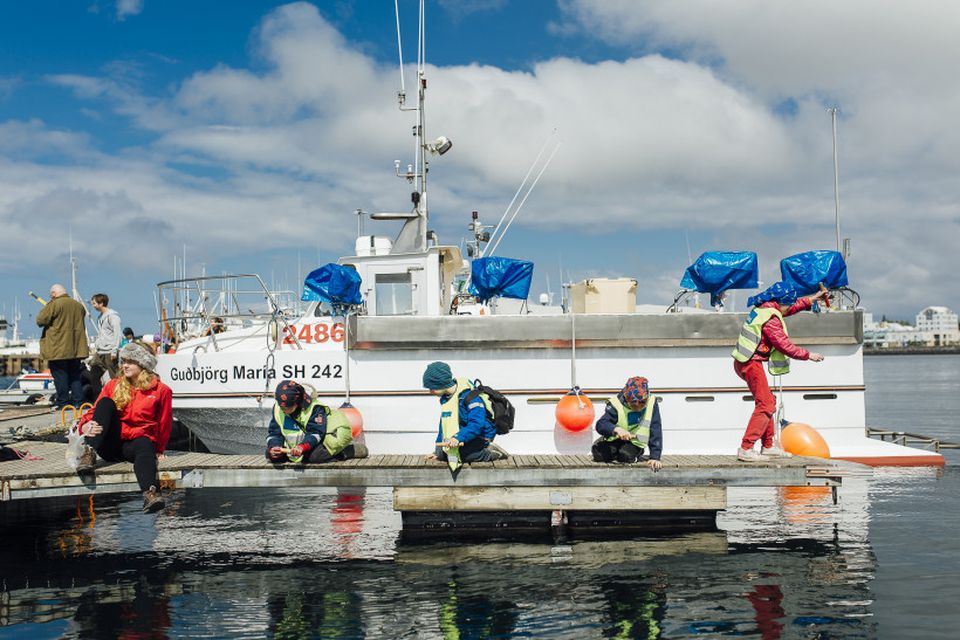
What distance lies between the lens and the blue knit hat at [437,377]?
841 cm

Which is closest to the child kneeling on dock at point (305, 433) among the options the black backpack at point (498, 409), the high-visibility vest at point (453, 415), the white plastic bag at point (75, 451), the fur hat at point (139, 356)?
the high-visibility vest at point (453, 415)

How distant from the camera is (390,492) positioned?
1273 centimetres

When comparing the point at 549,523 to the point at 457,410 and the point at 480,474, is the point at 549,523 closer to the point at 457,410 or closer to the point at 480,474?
the point at 480,474

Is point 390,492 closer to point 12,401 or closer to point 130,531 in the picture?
point 130,531

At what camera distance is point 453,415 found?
8.51 metres

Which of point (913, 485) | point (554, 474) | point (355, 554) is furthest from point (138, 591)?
point (913, 485)

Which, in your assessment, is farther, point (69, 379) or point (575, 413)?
point (69, 379)

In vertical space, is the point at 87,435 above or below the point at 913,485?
above

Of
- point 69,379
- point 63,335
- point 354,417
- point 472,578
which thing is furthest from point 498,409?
point 69,379

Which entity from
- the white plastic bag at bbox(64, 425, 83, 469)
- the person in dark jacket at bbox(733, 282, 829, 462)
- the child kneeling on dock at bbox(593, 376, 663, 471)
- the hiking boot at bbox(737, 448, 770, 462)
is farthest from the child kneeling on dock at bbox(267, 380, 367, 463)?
the person in dark jacket at bbox(733, 282, 829, 462)

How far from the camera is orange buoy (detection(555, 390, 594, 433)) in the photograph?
38.6 feet

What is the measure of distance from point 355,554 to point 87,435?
110 inches

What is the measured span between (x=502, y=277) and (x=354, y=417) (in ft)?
10.1

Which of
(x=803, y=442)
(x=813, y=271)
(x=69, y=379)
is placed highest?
(x=813, y=271)
